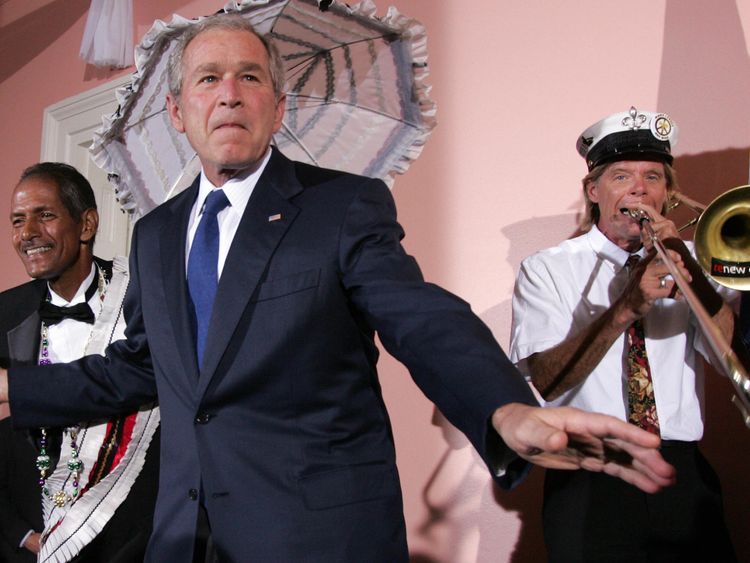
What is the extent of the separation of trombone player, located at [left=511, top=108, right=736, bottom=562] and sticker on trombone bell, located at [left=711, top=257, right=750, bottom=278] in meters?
0.06

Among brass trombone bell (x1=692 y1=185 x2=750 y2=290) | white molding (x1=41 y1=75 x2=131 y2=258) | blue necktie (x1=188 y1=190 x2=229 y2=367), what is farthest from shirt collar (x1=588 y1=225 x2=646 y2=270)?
white molding (x1=41 y1=75 x2=131 y2=258)

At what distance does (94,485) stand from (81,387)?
0.40m

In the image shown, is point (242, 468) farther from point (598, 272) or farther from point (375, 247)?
point (598, 272)

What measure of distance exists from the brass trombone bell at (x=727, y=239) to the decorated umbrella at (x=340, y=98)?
0.65 meters

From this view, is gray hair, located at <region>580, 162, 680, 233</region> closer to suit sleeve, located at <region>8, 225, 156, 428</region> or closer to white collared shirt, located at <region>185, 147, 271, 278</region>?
white collared shirt, located at <region>185, 147, 271, 278</region>

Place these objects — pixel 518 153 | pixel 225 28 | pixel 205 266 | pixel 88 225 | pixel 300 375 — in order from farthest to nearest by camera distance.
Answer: pixel 518 153
pixel 88 225
pixel 225 28
pixel 205 266
pixel 300 375

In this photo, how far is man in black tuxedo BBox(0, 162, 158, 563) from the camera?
207 centimetres

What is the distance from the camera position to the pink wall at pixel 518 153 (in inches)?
95.2

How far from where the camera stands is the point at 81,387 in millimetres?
1797

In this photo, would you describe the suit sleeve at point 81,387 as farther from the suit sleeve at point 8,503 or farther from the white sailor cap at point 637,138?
the white sailor cap at point 637,138

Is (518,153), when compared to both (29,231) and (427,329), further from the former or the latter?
(427,329)

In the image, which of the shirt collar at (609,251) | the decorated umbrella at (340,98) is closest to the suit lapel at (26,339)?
the decorated umbrella at (340,98)

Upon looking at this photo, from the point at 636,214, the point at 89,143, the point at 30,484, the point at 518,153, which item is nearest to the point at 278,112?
the point at 636,214

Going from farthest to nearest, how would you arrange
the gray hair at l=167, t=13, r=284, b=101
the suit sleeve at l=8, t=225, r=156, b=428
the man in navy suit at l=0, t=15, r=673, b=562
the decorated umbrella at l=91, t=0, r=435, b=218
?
the decorated umbrella at l=91, t=0, r=435, b=218, the suit sleeve at l=8, t=225, r=156, b=428, the gray hair at l=167, t=13, r=284, b=101, the man in navy suit at l=0, t=15, r=673, b=562
